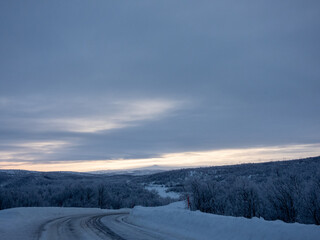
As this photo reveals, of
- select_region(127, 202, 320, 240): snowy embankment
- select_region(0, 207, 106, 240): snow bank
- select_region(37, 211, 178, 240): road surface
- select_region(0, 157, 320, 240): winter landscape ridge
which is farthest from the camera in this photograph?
select_region(0, 207, 106, 240): snow bank

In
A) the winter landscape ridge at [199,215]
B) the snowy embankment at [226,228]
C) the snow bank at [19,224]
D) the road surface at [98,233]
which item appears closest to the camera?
the snowy embankment at [226,228]

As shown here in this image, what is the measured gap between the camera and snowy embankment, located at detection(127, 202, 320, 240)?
25.3ft

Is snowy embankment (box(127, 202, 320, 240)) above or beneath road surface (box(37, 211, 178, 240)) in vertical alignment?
above

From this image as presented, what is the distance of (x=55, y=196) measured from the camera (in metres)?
71.8

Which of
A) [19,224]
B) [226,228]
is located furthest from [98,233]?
[19,224]

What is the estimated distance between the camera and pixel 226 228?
10039 mm

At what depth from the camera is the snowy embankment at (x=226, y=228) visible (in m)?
7.71

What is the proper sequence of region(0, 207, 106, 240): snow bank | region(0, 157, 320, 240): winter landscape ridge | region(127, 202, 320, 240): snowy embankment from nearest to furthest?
region(127, 202, 320, 240): snowy embankment < region(0, 157, 320, 240): winter landscape ridge < region(0, 207, 106, 240): snow bank

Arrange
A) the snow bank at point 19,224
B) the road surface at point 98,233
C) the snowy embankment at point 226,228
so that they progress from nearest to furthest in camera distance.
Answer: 1. the snowy embankment at point 226,228
2. the road surface at point 98,233
3. the snow bank at point 19,224

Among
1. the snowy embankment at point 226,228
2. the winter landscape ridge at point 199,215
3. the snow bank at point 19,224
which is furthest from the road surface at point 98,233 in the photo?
the snowy embankment at point 226,228

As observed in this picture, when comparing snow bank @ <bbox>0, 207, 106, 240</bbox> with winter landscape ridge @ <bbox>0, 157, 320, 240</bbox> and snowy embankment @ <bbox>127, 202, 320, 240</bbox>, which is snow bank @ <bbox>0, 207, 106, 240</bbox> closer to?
winter landscape ridge @ <bbox>0, 157, 320, 240</bbox>

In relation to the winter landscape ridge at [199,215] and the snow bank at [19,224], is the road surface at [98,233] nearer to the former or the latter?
the winter landscape ridge at [199,215]

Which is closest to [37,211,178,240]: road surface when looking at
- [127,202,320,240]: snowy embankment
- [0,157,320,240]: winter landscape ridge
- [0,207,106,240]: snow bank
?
[0,157,320,240]: winter landscape ridge

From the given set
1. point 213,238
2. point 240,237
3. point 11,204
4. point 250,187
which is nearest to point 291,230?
point 240,237
